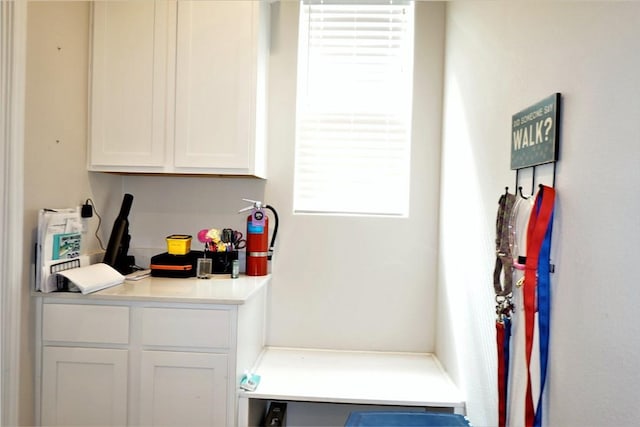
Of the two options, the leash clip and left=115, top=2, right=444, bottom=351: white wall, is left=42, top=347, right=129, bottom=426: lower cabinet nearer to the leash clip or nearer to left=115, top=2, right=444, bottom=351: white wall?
left=115, top=2, right=444, bottom=351: white wall

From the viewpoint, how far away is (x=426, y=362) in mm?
2121

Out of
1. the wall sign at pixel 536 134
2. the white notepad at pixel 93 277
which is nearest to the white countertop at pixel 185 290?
the white notepad at pixel 93 277

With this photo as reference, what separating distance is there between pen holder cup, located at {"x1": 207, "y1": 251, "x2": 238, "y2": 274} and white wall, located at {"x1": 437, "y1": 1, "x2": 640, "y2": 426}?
1.27m

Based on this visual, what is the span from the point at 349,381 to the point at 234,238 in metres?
0.95

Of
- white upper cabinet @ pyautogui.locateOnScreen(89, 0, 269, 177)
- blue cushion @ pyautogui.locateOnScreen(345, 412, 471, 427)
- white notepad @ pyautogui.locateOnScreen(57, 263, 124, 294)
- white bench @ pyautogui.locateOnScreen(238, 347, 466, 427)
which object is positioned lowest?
white bench @ pyautogui.locateOnScreen(238, 347, 466, 427)

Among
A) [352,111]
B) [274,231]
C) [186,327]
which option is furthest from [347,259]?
[186,327]

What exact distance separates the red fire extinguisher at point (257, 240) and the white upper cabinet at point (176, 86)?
0.78 ft

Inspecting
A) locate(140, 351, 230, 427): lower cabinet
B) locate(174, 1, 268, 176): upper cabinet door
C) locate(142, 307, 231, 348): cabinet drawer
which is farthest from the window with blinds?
locate(140, 351, 230, 427): lower cabinet

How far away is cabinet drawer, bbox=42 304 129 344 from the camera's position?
5.33 feet

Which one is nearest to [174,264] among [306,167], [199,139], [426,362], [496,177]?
[199,139]

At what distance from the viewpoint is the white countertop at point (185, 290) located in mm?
1611

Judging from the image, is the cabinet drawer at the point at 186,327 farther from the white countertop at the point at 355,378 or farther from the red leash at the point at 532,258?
the red leash at the point at 532,258

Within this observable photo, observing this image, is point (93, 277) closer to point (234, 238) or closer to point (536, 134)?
point (234, 238)

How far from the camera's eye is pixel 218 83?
1.94 m
